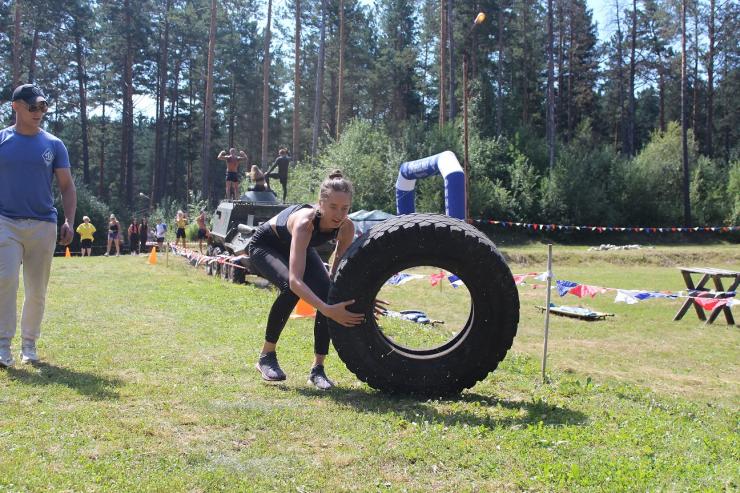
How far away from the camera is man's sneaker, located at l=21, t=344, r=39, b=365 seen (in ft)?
15.9

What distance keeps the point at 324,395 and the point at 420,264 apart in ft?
3.37

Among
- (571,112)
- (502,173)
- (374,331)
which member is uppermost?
(571,112)

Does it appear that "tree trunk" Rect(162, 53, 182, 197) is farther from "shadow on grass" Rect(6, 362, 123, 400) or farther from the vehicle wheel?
"shadow on grass" Rect(6, 362, 123, 400)

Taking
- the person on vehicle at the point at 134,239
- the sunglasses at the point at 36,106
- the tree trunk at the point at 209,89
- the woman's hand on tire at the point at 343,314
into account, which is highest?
the tree trunk at the point at 209,89

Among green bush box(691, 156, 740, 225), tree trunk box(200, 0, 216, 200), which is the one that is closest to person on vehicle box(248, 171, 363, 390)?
tree trunk box(200, 0, 216, 200)

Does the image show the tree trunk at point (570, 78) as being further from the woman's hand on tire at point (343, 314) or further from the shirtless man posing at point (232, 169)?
the woman's hand on tire at point (343, 314)

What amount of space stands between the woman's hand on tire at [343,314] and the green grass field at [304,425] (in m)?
0.49

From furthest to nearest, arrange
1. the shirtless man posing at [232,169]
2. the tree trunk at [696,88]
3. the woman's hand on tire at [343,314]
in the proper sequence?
1. the tree trunk at [696,88]
2. the shirtless man posing at [232,169]
3. the woman's hand on tire at [343,314]

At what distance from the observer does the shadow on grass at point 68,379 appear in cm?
410

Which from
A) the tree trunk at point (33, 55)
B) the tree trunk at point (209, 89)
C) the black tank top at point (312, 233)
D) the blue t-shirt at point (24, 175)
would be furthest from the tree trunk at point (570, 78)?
the blue t-shirt at point (24, 175)

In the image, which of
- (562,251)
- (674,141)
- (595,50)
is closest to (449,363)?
(562,251)

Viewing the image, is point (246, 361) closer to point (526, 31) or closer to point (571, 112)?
point (526, 31)

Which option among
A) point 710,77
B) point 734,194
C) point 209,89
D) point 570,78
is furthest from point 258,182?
point 710,77

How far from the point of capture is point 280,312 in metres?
4.55
